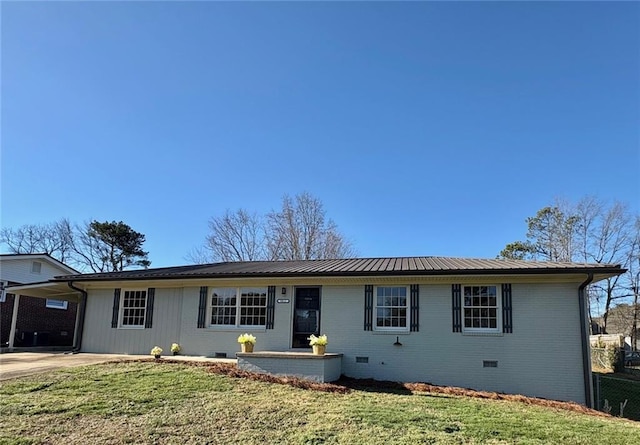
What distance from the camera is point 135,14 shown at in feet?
36.3

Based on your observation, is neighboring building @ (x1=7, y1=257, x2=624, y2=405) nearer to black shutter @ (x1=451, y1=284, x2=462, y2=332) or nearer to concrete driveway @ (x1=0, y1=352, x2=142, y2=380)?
black shutter @ (x1=451, y1=284, x2=462, y2=332)

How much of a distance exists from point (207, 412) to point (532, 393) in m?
7.76

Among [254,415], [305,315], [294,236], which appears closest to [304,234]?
[294,236]

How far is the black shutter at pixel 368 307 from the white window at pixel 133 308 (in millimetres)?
7087

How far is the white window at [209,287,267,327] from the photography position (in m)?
13.5

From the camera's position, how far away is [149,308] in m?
14.6

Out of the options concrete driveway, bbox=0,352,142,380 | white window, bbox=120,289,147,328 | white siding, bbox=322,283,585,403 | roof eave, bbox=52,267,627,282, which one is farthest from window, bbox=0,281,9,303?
white siding, bbox=322,283,585,403

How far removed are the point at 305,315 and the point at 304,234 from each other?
18877 millimetres

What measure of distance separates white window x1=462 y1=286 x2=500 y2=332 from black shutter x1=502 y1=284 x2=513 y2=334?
0.14 metres

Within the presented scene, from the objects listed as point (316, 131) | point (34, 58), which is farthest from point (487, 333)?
point (34, 58)

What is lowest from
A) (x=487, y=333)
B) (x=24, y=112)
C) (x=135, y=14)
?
(x=487, y=333)

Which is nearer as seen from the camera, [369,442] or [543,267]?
[369,442]

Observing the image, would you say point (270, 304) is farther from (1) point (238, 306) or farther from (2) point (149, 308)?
(2) point (149, 308)

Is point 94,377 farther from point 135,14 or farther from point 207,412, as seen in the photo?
point 135,14
